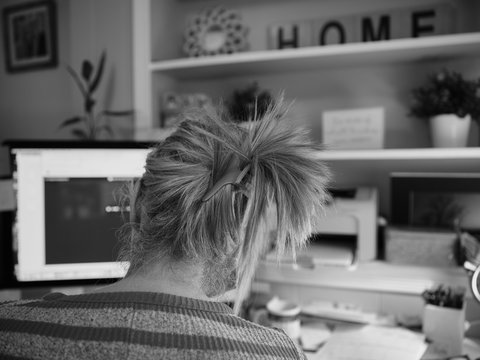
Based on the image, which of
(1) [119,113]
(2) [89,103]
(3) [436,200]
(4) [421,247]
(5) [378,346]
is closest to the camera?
(5) [378,346]

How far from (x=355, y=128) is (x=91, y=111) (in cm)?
98

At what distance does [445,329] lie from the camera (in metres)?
1.12

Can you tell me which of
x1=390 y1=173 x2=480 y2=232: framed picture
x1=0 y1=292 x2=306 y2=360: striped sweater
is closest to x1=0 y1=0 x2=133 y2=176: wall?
x1=390 y1=173 x2=480 y2=232: framed picture

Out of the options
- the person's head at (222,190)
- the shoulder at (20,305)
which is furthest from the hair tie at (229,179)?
the shoulder at (20,305)

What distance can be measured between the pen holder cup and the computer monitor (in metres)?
0.79

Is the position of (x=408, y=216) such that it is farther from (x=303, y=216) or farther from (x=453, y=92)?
(x=303, y=216)

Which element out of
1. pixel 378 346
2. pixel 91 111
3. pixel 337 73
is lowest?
pixel 378 346

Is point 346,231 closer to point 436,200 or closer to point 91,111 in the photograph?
→ point 436,200

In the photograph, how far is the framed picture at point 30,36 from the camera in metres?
2.03

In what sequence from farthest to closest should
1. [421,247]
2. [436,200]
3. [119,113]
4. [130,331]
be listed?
[119,113] < [436,200] < [421,247] < [130,331]

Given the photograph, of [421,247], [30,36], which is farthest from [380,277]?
[30,36]

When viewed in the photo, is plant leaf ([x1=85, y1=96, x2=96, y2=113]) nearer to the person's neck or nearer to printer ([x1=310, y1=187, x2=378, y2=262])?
printer ([x1=310, y1=187, x2=378, y2=262])

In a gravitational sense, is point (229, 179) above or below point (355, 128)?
below

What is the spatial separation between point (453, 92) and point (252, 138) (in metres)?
0.87
